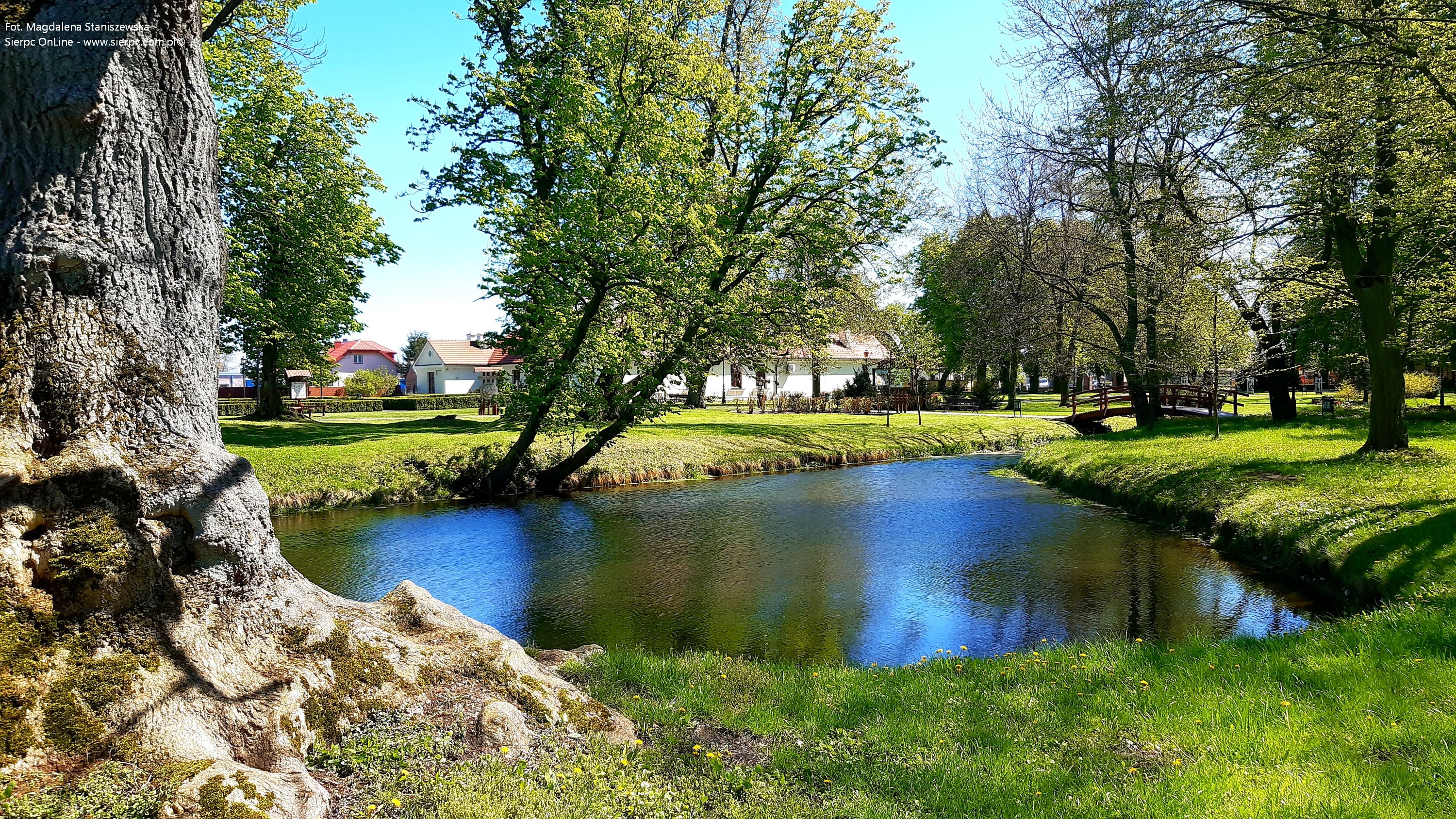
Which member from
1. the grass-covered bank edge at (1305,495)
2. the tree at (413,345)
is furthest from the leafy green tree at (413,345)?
the grass-covered bank edge at (1305,495)

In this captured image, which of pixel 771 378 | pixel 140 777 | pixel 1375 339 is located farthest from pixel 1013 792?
pixel 771 378

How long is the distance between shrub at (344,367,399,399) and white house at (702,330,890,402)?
28342mm

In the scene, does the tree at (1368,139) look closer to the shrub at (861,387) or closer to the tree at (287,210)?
the tree at (287,210)

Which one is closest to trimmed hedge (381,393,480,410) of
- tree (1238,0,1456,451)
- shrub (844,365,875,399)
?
shrub (844,365,875,399)

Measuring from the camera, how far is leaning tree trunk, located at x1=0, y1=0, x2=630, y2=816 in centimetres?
320

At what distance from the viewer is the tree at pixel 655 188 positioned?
16.5 meters

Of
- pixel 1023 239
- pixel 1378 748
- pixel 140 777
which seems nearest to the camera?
pixel 140 777

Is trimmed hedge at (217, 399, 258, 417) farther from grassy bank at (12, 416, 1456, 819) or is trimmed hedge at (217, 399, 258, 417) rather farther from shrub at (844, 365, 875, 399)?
grassy bank at (12, 416, 1456, 819)

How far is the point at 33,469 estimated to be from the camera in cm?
334

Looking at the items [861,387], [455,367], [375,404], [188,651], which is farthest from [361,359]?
[188,651]

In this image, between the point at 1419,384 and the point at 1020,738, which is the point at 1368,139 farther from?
the point at 1419,384

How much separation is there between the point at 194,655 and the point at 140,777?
71cm

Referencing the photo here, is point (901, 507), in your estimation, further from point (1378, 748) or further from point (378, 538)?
point (1378, 748)

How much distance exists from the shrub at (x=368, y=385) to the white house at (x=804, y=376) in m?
28.3
